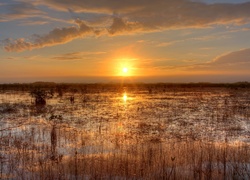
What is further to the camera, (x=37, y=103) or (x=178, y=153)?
(x=37, y=103)

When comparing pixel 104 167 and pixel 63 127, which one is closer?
pixel 104 167

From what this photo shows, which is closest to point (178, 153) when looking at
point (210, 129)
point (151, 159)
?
point (151, 159)

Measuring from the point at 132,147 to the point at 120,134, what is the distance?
271cm

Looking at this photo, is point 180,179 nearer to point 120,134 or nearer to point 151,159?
point 151,159

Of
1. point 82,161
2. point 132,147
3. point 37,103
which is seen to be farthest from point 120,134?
point 37,103

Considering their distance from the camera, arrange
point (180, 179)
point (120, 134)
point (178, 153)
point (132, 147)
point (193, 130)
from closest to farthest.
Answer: point (180, 179)
point (178, 153)
point (132, 147)
point (120, 134)
point (193, 130)

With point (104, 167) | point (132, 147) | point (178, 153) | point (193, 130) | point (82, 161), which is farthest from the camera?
point (193, 130)

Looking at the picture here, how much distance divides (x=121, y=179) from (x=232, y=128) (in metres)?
9.08

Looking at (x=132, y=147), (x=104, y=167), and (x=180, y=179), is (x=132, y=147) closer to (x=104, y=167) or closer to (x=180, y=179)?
(x=104, y=167)

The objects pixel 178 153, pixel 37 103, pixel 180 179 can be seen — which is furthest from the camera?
pixel 37 103

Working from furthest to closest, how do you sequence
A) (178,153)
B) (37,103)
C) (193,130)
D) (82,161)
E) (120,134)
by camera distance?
(37,103)
(193,130)
(120,134)
(178,153)
(82,161)

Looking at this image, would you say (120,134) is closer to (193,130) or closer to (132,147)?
(132,147)

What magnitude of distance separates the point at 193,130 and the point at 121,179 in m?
7.67

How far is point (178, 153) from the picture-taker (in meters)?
9.58
